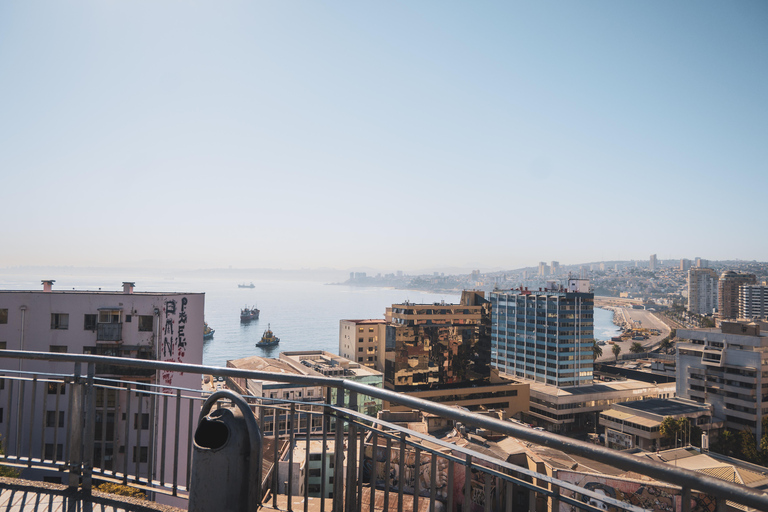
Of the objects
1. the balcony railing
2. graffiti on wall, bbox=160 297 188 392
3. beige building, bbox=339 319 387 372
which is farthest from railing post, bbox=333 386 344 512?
beige building, bbox=339 319 387 372

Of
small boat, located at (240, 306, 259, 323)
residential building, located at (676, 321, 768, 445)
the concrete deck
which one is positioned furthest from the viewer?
small boat, located at (240, 306, 259, 323)

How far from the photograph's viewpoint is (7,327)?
1656 centimetres

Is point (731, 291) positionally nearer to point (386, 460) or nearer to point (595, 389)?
point (595, 389)

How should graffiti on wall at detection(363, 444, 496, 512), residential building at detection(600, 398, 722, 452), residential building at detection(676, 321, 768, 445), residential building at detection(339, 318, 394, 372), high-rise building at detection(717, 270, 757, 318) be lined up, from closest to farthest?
graffiti on wall at detection(363, 444, 496, 512)
residential building at detection(600, 398, 722, 452)
residential building at detection(676, 321, 768, 445)
residential building at detection(339, 318, 394, 372)
high-rise building at detection(717, 270, 757, 318)

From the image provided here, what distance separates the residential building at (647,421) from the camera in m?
32.9

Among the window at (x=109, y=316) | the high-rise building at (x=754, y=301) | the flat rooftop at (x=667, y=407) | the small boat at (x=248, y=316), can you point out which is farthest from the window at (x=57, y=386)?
the high-rise building at (x=754, y=301)

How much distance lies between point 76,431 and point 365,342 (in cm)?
5246

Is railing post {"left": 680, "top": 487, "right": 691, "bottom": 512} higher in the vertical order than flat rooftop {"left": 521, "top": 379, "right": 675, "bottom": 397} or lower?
higher

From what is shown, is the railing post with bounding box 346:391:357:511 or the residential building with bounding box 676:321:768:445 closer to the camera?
the railing post with bounding box 346:391:357:511

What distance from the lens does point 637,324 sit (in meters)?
133

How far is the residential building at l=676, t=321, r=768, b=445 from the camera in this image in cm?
3456

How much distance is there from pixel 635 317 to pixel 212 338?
137465 millimetres

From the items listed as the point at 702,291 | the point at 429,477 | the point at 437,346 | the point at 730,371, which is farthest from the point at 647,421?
the point at 702,291

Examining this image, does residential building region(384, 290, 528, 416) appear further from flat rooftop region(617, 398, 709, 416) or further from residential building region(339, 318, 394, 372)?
→ flat rooftop region(617, 398, 709, 416)
